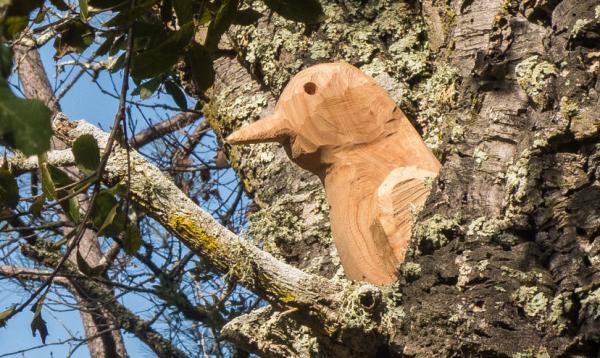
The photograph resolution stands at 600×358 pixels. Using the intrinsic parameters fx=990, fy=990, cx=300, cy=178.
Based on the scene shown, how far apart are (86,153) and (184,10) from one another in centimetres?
27

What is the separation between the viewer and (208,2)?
4.67 ft

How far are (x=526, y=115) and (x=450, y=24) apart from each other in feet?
1.75

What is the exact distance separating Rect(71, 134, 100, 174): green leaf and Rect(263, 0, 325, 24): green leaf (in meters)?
0.33

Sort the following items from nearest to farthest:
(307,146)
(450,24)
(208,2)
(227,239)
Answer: (208,2) → (227,239) → (307,146) → (450,24)

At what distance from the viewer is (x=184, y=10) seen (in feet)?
4.40

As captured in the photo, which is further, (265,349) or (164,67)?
(265,349)

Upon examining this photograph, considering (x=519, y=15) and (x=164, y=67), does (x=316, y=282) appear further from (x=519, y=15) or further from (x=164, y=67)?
(x=519, y=15)

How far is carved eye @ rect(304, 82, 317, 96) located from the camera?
187 cm

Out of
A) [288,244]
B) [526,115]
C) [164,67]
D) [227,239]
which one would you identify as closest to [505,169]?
[526,115]

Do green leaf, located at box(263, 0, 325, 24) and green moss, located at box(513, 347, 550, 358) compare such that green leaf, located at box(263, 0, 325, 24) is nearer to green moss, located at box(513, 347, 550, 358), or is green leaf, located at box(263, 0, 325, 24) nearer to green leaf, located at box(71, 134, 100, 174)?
green leaf, located at box(71, 134, 100, 174)

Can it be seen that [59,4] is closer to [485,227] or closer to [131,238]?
[131,238]

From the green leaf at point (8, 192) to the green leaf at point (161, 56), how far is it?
0.92 feet

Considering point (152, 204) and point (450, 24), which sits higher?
point (450, 24)

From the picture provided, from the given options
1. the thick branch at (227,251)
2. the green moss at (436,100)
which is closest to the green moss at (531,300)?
the thick branch at (227,251)
